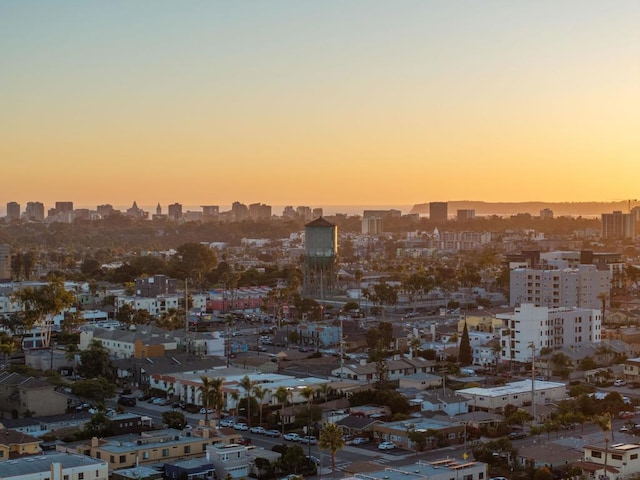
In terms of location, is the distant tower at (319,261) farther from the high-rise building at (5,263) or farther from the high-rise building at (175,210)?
the high-rise building at (175,210)

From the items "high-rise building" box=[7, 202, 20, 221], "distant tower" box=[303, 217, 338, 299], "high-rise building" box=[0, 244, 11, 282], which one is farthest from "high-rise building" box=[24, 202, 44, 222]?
"distant tower" box=[303, 217, 338, 299]

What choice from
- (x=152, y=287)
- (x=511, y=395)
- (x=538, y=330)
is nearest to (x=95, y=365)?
(x=511, y=395)

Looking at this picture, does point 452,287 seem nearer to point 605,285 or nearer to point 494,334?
point 605,285

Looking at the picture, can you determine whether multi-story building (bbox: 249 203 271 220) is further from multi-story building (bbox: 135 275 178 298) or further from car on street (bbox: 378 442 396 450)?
car on street (bbox: 378 442 396 450)

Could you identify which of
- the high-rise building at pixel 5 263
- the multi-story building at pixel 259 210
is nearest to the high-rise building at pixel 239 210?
the multi-story building at pixel 259 210

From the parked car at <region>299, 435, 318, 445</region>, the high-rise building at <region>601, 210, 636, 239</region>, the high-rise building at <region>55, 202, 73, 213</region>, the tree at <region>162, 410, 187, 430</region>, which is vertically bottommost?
the parked car at <region>299, 435, 318, 445</region>

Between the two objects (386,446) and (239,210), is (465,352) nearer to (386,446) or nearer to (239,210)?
(386,446)

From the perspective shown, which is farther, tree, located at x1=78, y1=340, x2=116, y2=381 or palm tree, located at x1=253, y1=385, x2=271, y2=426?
tree, located at x1=78, y1=340, x2=116, y2=381
